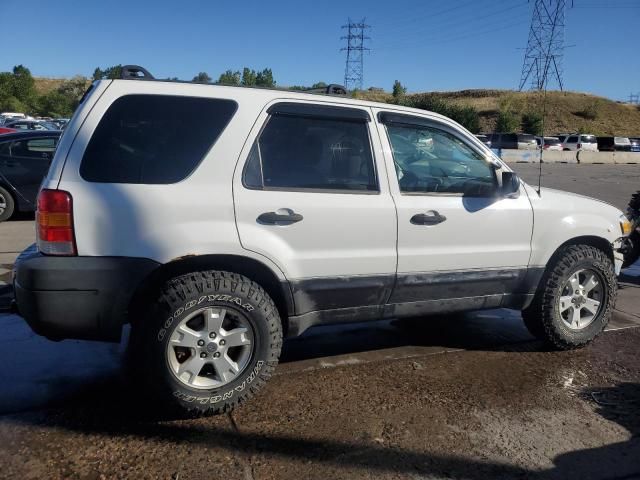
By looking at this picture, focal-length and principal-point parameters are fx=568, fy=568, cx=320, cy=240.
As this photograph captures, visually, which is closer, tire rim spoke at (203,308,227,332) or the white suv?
the white suv

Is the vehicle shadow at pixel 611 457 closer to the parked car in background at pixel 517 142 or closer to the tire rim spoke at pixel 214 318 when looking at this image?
the tire rim spoke at pixel 214 318

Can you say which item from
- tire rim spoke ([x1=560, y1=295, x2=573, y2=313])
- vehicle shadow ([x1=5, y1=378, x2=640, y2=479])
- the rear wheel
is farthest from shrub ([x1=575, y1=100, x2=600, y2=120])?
vehicle shadow ([x1=5, y1=378, x2=640, y2=479])

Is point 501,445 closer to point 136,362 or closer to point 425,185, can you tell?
point 425,185

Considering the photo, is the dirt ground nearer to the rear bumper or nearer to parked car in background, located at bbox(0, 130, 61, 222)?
the rear bumper

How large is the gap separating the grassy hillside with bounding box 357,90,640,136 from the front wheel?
6723 cm

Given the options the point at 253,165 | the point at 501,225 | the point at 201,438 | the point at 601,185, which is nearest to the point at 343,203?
the point at 253,165

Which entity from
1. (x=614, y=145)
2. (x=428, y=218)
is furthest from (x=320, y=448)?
(x=614, y=145)

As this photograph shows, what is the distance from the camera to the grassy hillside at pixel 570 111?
242ft

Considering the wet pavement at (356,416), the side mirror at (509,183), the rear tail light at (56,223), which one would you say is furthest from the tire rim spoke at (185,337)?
the side mirror at (509,183)

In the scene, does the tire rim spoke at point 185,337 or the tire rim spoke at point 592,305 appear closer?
the tire rim spoke at point 185,337

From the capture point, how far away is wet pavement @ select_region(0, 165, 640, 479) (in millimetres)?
2879

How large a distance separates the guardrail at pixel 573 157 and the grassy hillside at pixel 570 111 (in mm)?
34268

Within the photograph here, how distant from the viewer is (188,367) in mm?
3258

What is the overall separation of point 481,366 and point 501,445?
3.75ft
